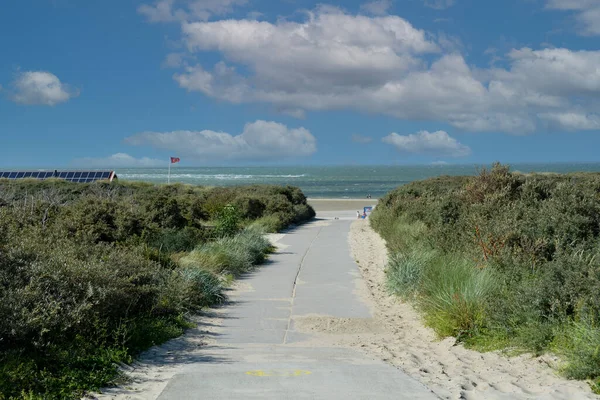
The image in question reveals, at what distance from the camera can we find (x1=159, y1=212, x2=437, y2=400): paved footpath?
20.6ft

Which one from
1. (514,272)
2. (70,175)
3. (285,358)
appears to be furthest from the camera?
(70,175)

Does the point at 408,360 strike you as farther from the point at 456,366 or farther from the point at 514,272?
the point at 514,272

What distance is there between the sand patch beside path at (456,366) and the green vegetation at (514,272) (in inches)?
9.3

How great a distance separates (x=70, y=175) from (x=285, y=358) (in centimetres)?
5072

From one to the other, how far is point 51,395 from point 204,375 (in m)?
1.57

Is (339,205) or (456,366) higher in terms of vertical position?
(456,366)

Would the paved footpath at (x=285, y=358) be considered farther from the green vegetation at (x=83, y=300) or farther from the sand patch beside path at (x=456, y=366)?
the green vegetation at (x=83, y=300)

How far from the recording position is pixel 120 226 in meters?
16.1

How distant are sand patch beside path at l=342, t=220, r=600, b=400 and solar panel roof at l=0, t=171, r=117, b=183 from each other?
147 ft

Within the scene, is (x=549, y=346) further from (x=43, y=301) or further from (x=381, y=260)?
(x=381, y=260)

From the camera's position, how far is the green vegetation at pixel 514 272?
295 inches

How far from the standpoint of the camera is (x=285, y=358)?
792 cm

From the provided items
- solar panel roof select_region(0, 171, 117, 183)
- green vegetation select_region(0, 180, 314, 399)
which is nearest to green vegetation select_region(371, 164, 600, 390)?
green vegetation select_region(0, 180, 314, 399)

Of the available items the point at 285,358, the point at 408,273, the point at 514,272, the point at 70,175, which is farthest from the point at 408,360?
the point at 70,175
